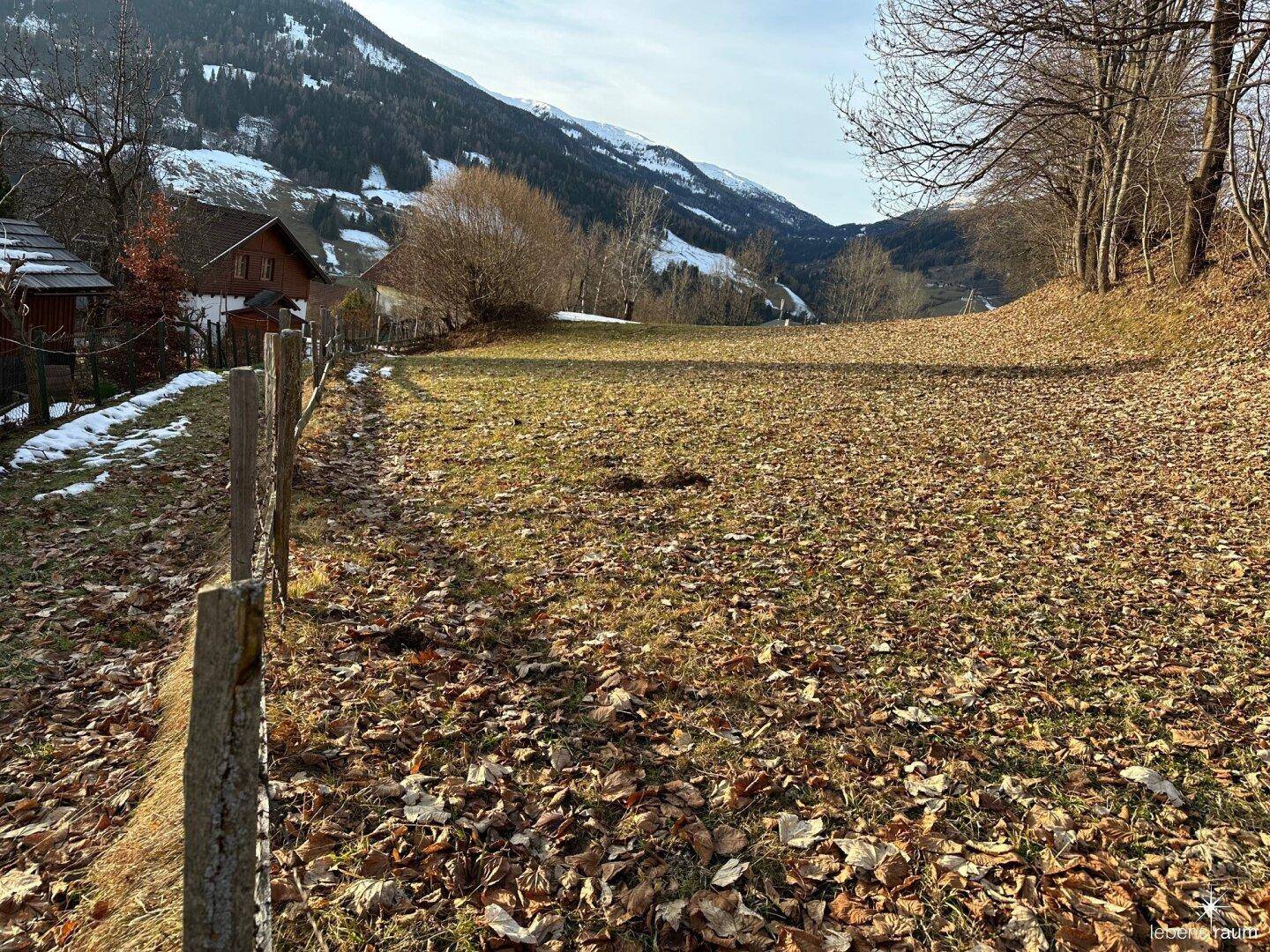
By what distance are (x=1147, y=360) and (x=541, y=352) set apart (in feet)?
62.2

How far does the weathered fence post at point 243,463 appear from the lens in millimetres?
4320

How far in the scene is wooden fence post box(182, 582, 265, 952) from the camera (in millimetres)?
1498

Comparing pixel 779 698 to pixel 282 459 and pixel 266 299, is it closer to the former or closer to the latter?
pixel 282 459

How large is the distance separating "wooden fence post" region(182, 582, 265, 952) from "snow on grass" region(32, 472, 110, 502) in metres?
9.47

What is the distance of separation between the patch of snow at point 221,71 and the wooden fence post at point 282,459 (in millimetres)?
210792

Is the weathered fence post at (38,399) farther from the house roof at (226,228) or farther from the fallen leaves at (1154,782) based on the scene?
the house roof at (226,228)

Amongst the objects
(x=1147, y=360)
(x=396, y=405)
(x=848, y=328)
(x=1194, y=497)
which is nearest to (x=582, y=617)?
(x=1194, y=497)

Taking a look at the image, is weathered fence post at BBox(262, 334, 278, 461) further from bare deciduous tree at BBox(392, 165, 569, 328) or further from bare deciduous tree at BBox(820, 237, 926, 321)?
bare deciduous tree at BBox(820, 237, 926, 321)

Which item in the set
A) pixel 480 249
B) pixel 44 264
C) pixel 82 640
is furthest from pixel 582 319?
pixel 82 640

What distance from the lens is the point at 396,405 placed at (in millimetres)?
15039

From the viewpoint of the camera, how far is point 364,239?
132 metres

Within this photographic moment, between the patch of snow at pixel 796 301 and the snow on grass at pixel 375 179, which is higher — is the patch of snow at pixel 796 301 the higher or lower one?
the lower one

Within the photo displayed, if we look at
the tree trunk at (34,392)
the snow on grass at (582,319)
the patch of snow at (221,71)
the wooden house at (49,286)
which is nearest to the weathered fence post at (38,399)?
the tree trunk at (34,392)

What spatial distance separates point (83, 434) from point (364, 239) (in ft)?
445
